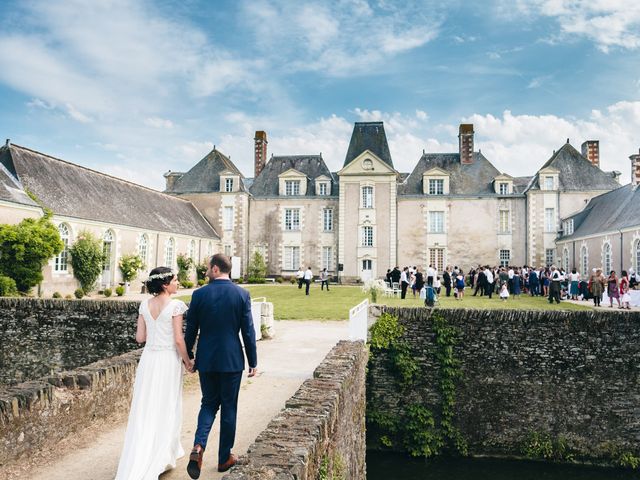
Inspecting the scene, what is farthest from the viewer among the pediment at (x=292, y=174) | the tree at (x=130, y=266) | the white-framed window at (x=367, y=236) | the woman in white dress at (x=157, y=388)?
the pediment at (x=292, y=174)

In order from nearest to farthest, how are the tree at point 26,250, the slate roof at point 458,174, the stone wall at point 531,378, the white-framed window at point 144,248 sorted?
the stone wall at point 531,378 → the tree at point 26,250 → the white-framed window at point 144,248 → the slate roof at point 458,174

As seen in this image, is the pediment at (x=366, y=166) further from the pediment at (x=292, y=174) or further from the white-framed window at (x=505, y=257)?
the white-framed window at (x=505, y=257)

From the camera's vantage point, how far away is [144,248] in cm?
2734

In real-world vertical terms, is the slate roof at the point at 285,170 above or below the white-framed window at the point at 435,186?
above

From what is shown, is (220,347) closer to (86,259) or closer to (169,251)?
(86,259)

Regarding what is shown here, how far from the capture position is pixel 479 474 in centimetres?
973

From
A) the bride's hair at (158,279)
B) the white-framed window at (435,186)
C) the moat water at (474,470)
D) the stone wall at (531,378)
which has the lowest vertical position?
the moat water at (474,470)

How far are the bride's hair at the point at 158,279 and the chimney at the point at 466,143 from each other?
3384cm

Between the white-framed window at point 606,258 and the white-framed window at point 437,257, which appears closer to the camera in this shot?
the white-framed window at point 606,258

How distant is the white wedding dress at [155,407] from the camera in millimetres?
3943

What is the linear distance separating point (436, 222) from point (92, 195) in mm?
21795

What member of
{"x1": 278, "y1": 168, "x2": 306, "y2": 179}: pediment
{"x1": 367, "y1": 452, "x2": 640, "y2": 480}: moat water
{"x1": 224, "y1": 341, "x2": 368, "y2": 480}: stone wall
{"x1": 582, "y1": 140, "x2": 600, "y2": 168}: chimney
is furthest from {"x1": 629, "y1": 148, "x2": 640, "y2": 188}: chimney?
{"x1": 224, "y1": 341, "x2": 368, "y2": 480}: stone wall

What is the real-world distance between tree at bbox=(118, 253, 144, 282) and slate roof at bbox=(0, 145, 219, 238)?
175 cm

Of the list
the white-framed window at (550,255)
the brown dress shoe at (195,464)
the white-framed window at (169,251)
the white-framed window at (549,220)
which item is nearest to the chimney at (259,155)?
the white-framed window at (169,251)
